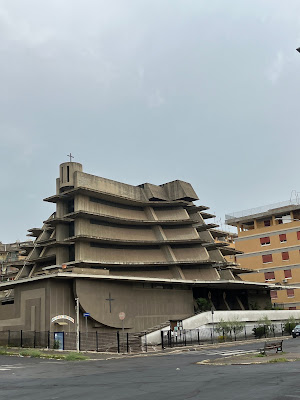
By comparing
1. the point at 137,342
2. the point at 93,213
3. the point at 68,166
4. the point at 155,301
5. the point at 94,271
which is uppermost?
the point at 68,166

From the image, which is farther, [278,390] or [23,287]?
[23,287]

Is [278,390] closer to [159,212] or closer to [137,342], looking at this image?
[137,342]

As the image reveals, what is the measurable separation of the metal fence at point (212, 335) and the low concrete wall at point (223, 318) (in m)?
0.93

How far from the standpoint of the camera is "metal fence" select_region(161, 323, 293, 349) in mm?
42312

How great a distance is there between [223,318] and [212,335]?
12.0 feet

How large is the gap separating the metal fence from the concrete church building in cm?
375

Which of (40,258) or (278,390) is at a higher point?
(40,258)

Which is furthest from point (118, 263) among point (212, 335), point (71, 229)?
point (212, 335)

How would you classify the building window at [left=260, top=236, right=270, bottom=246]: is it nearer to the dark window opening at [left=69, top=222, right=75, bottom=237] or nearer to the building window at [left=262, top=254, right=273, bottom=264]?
the building window at [left=262, top=254, right=273, bottom=264]

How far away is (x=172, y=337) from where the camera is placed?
42.4 meters

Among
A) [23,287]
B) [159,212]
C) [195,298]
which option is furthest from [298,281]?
[23,287]

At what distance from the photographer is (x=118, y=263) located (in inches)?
1970

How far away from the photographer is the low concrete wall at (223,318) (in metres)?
44.1

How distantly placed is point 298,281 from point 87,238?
4069 centimetres
